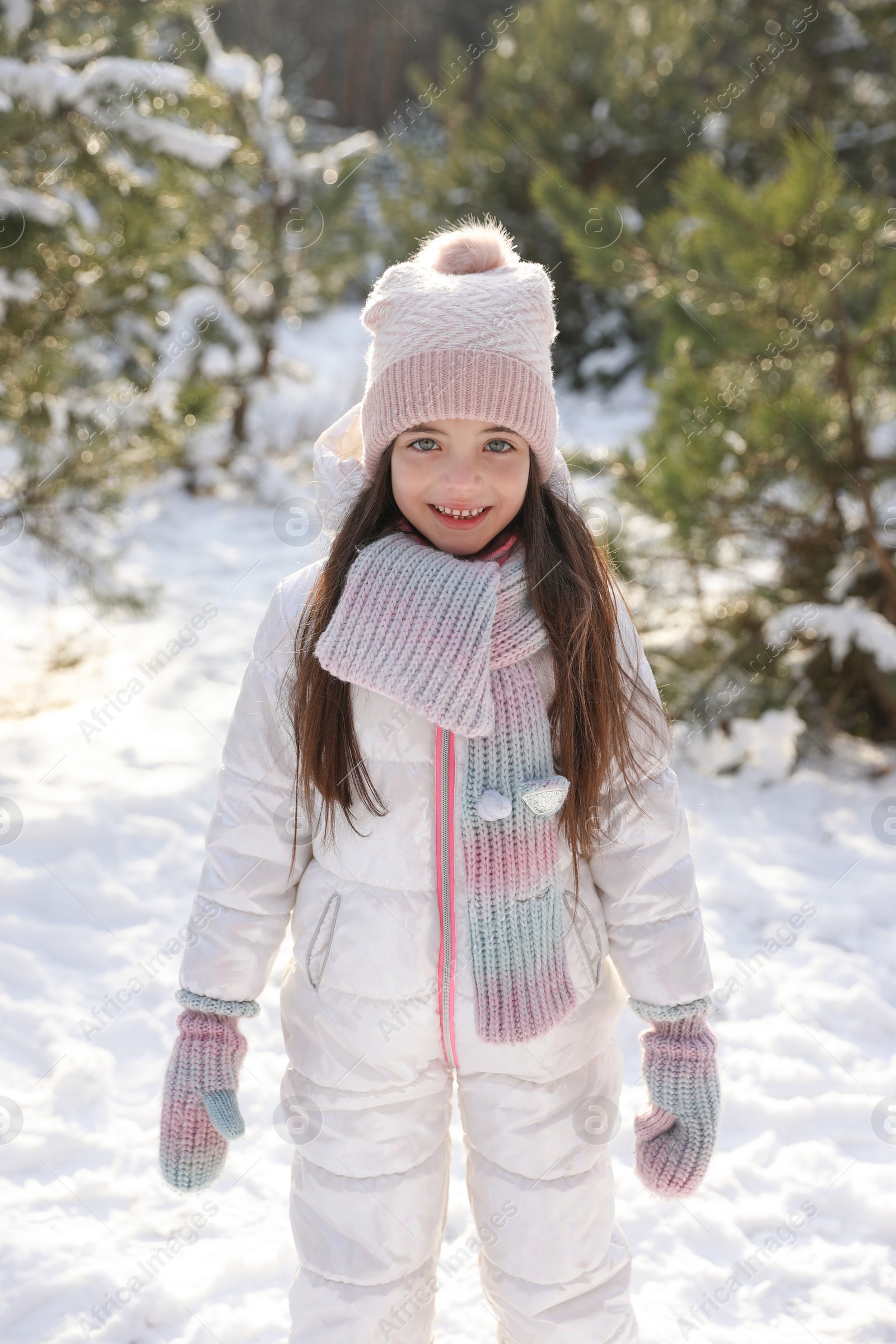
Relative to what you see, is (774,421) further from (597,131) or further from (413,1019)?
(597,131)

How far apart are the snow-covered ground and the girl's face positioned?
1.33 meters

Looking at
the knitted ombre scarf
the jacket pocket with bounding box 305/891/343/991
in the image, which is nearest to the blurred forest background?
the knitted ombre scarf

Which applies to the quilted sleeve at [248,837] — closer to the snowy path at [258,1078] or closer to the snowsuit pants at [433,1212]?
the snowsuit pants at [433,1212]

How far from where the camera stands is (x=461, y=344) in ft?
4.02

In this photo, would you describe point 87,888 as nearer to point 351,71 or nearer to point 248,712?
point 248,712

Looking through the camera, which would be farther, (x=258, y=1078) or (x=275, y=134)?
(x=275, y=134)

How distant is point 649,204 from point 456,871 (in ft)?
23.1

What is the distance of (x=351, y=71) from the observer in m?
13.8

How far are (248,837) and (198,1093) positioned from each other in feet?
1.12

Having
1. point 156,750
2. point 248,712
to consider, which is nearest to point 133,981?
point 156,750

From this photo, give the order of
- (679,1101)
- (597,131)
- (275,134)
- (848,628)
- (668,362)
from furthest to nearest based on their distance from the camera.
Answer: (597,131) < (275,134) < (668,362) < (848,628) < (679,1101)

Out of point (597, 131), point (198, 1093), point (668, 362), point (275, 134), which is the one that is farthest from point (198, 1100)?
point (597, 131)

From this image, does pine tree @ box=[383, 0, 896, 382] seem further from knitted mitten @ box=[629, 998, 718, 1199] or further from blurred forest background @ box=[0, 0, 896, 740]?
knitted mitten @ box=[629, 998, 718, 1199]

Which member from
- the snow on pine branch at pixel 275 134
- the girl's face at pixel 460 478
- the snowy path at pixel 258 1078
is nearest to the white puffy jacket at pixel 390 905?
the girl's face at pixel 460 478
